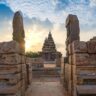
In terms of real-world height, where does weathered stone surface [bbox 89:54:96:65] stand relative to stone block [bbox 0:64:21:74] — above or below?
above

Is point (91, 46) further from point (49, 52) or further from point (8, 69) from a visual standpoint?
point (49, 52)

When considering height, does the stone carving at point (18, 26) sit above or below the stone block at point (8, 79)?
above

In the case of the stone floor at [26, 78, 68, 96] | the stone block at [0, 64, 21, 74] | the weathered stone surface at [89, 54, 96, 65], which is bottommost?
the stone floor at [26, 78, 68, 96]

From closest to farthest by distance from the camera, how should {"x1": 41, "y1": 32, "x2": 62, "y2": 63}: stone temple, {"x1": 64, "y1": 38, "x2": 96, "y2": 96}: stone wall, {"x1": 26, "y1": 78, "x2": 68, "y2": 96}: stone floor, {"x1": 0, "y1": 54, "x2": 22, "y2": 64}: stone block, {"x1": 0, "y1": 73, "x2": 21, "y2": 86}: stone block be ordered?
{"x1": 0, "y1": 73, "x2": 21, "y2": 86}: stone block
{"x1": 0, "y1": 54, "x2": 22, "y2": 64}: stone block
{"x1": 64, "y1": 38, "x2": 96, "y2": 96}: stone wall
{"x1": 26, "y1": 78, "x2": 68, "y2": 96}: stone floor
{"x1": 41, "y1": 32, "x2": 62, "y2": 63}: stone temple

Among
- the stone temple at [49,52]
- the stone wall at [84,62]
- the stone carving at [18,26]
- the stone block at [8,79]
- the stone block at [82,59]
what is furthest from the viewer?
the stone temple at [49,52]

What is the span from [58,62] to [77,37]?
51.7ft

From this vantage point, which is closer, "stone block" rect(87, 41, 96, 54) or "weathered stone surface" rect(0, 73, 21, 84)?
"weathered stone surface" rect(0, 73, 21, 84)

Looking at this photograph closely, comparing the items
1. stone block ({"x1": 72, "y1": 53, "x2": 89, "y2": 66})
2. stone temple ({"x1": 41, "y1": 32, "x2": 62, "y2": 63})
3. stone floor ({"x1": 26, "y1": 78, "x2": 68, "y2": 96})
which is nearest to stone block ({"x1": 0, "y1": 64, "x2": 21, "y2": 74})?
stone block ({"x1": 72, "y1": 53, "x2": 89, "y2": 66})

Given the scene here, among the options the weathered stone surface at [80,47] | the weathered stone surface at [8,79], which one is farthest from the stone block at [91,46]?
the weathered stone surface at [8,79]

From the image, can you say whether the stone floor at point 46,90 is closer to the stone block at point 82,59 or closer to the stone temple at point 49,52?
the stone block at point 82,59

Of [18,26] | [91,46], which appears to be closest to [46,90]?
[18,26]

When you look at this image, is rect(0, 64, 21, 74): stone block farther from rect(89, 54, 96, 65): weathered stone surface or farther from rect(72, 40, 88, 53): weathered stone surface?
rect(89, 54, 96, 65): weathered stone surface

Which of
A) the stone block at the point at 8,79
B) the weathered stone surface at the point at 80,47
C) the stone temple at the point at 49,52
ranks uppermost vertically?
the stone temple at the point at 49,52

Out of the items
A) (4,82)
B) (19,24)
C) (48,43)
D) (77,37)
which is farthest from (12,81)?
(48,43)
